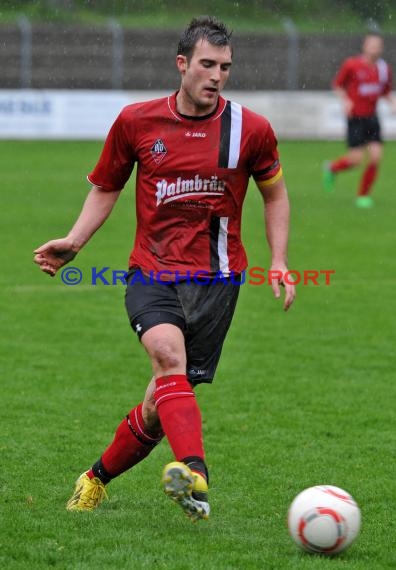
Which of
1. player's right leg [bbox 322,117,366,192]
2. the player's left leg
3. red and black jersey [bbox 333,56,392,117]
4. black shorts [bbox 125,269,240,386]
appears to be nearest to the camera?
black shorts [bbox 125,269,240,386]

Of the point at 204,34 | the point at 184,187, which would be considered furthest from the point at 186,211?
the point at 204,34

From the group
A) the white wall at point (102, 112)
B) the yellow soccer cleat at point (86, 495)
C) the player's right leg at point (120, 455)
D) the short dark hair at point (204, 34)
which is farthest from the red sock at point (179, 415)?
the white wall at point (102, 112)

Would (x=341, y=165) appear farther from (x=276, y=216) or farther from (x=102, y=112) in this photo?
(x=276, y=216)

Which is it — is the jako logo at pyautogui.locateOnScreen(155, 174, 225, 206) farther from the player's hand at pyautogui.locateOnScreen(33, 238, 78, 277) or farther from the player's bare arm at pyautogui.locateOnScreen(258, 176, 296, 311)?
the player's hand at pyautogui.locateOnScreen(33, 238, 78, 277)

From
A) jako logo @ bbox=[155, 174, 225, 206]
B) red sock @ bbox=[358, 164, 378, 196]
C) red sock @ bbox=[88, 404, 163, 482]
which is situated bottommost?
red sock @ bbox=[358, 164, 378, 196]

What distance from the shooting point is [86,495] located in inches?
196

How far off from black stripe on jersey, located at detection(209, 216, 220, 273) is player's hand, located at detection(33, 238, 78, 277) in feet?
1.87

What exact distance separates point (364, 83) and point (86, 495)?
552 inches

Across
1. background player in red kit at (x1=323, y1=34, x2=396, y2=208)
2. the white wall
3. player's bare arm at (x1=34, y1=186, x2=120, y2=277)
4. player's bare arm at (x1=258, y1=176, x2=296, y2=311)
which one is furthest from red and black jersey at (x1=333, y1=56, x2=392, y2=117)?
player's bare arm at (x1=34, y1=186, x2=120, y2=277)

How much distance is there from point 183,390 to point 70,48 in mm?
26661

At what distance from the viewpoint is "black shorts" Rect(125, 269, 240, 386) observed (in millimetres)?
4727

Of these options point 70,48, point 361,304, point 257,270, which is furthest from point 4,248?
point 70,48

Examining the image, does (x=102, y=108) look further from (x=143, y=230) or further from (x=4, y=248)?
(x=143, y=230)

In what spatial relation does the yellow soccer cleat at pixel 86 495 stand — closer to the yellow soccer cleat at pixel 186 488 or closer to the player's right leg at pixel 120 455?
the player's right leg at pixel 120 455
